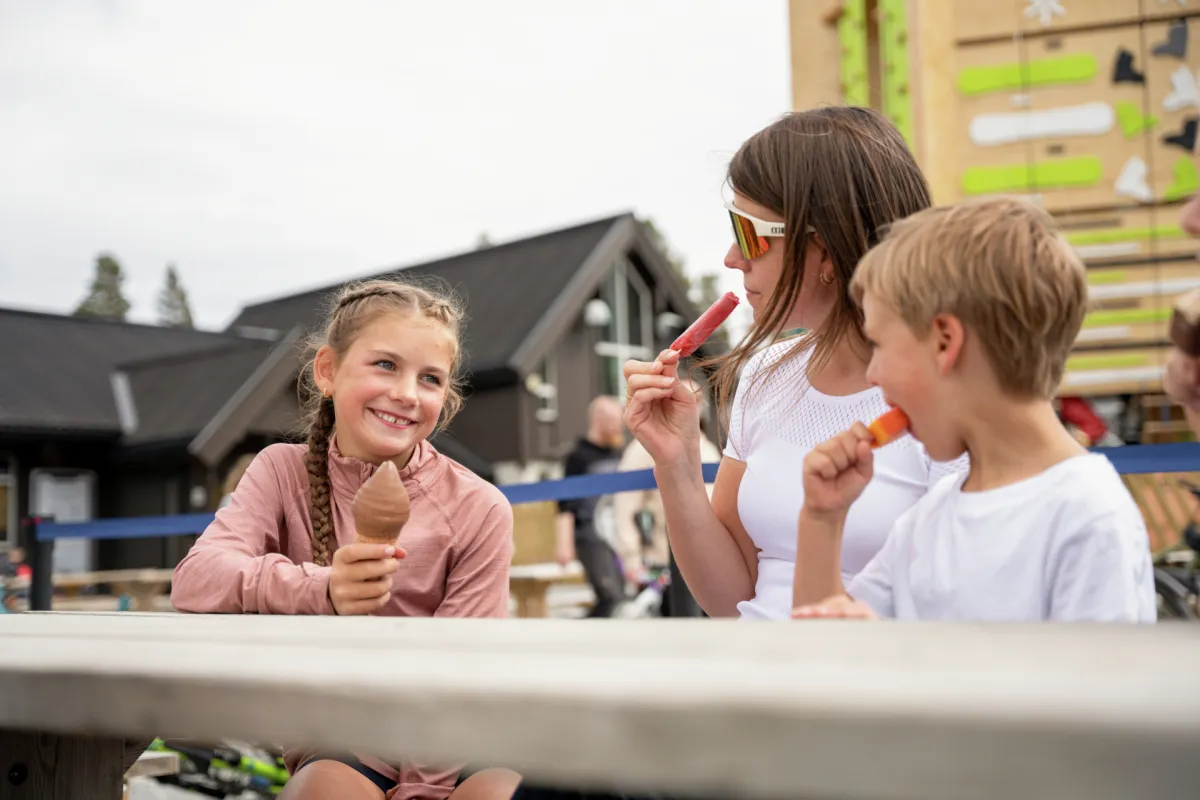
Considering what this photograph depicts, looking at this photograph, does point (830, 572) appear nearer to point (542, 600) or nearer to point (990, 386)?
point (990, 386)

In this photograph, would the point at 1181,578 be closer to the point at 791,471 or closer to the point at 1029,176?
the point at 1029,176

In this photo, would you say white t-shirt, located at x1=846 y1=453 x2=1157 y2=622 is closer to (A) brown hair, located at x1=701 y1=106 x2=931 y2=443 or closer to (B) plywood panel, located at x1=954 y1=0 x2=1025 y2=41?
(A) brown hair, located at x1=701 y1=106 x2=931 y2=443

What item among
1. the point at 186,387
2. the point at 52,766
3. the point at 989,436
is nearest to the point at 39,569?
the point at 52,766

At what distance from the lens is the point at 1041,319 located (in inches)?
46.8

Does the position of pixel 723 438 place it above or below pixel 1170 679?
above

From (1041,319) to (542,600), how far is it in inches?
276

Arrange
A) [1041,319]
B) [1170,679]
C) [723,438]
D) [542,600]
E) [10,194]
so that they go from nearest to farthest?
[1170,679] < [1041,319] < [723,438] < [542,600] < [10,194]

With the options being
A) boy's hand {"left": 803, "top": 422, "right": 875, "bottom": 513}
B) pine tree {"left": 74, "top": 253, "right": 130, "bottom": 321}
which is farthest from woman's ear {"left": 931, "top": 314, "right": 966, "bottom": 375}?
pine tree {"left": 74, "top": 253, "right": 130, "bottom": 321}

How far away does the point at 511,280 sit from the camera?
1852 centimetres

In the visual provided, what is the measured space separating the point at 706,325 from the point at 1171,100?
3930 millimetres

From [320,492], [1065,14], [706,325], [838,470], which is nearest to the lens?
[838,470]

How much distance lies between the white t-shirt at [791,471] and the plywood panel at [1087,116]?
352cm

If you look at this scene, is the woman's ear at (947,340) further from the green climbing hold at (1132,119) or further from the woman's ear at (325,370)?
the green climbing hold at (1132,119)

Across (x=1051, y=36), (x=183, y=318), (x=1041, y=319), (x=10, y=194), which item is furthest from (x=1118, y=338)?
(x=183, y=318)
